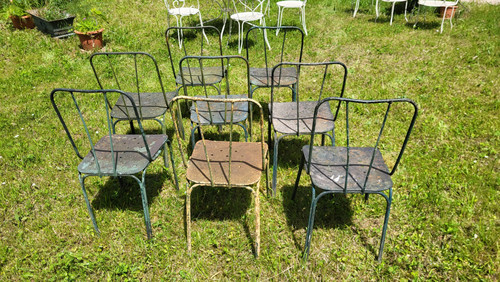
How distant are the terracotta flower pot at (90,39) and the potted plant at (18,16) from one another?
5.89 feet

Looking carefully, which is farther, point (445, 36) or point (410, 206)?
point (445, 36)

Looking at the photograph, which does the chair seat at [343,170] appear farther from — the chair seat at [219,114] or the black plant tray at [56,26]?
the black plant tray at [56,26]

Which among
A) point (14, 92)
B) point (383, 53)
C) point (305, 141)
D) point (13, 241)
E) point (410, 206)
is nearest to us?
point (13, 241)

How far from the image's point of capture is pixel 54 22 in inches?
241

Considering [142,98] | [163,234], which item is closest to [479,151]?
[163,234]

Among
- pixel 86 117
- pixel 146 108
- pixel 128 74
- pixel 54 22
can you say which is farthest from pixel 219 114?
pixel 54 22

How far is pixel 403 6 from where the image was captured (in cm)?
782

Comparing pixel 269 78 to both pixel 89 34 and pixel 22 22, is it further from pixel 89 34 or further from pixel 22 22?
pixel 22 22

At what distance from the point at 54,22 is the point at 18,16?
1128 mm

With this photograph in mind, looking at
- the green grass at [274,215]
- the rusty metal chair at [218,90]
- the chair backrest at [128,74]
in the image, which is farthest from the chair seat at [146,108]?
the chair backrest at [128,74]

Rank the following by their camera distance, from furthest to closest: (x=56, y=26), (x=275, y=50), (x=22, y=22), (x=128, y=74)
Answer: (x=22, y=22)
(x=56, y=26)
(x=275, y=50)
(x=128, y=74)

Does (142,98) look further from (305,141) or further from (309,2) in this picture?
(309,2)

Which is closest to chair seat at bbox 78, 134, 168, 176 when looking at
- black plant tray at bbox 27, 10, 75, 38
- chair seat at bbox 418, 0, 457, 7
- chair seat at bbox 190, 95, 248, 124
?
chair seat at bbox 190, 95, 248, 124

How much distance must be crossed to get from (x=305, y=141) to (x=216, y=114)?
1.28 metres
